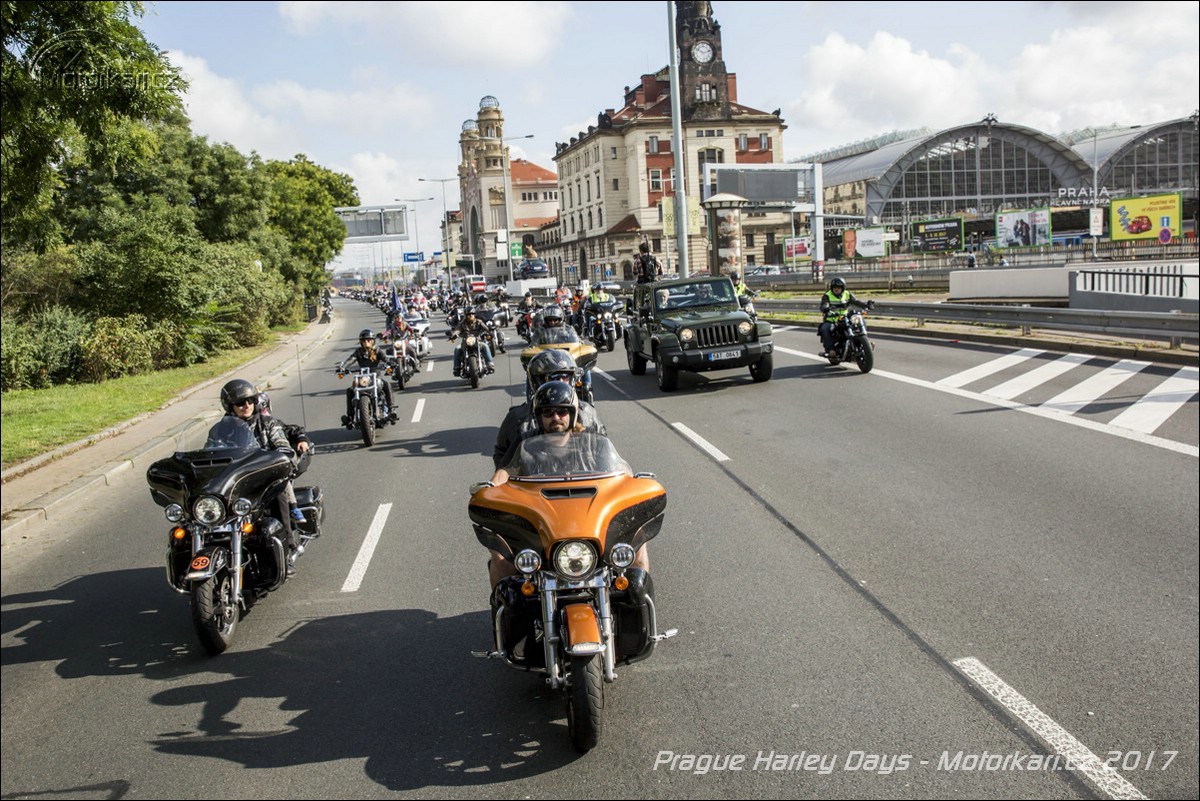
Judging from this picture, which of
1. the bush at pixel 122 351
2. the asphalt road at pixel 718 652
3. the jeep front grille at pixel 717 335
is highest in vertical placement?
the bush at pixel 122 351

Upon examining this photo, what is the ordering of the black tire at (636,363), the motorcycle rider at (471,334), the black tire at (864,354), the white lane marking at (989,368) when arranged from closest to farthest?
the white lane marking at (989,368), the black tire at (864,354), the motorcycle rider at (471,334), the black tire at (636,363)

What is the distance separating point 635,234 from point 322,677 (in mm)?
95168

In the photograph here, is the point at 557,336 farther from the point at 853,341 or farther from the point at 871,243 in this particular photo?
the point at 871,243

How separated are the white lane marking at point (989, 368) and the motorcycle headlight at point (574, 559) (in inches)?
518

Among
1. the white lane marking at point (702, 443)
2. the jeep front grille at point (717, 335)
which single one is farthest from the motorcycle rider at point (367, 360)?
the jeep front grille at point (717, 335)

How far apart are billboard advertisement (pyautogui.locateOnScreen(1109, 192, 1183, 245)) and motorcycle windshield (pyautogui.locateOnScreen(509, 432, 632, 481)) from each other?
53.0m

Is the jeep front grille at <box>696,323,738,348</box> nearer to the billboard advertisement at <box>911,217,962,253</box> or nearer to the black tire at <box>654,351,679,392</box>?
the black tire at <box>654,351,679,392</box>

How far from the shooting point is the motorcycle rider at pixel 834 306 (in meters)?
17.8

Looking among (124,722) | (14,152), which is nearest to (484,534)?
(124,722)

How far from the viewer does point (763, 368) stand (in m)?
17.5

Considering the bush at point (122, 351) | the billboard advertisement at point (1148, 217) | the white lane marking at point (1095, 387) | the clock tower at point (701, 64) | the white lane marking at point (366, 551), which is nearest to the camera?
the bush at point (122, 351)

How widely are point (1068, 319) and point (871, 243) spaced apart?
44.8 meters

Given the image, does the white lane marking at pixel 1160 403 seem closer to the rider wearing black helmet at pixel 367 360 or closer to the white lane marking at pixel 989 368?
the white lane marking at pixel 989 368

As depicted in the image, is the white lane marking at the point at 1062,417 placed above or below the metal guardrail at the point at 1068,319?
below
